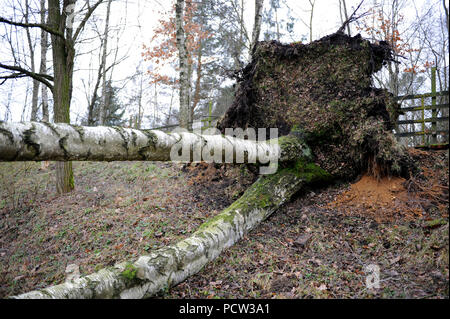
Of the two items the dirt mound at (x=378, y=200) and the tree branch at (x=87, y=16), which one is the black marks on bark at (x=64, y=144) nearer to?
the dirt mound at (x=378, y=200)

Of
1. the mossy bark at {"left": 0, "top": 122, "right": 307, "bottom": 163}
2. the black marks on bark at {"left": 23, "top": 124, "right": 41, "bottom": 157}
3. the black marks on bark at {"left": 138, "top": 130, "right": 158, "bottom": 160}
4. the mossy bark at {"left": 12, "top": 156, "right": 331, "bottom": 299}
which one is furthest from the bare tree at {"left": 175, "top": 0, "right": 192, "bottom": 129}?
the black marks on bark at {"left": 23, "top": 124, "right": 41, "bottom": 157}

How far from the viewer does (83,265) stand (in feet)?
12.2

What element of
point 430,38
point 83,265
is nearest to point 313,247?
point 83,265

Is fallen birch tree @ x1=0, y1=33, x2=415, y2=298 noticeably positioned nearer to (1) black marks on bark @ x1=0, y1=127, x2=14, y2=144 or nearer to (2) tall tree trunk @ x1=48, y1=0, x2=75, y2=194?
(1) black marks on bark @ x1=0, y1=127, x2=14, y2=144

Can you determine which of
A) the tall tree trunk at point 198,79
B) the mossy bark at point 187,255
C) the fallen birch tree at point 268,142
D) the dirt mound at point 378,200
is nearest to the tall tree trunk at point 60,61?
the fallen birch tree at point 268,142

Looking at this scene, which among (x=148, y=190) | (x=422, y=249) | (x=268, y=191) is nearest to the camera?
(x=422, y=249)

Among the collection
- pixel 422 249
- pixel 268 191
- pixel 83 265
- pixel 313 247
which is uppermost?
pixel 268 191

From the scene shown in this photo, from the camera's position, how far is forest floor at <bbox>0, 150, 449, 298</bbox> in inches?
107

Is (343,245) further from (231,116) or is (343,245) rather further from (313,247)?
(231,116)

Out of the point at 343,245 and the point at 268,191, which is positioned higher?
the point at 268,191

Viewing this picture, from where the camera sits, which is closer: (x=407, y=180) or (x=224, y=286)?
(x=224, y=286)

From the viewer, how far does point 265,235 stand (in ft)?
13.1
